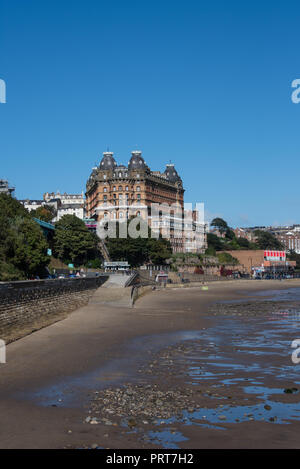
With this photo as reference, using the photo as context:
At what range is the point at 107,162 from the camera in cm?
18388

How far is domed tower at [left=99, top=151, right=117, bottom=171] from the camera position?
183 meters

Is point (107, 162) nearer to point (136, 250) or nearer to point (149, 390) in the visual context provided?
point (136, 250)

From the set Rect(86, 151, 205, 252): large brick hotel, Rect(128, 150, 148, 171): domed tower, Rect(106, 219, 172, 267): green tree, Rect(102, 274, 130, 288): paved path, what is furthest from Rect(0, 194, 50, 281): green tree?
Rect(128, 150, 148, 171): domed tower

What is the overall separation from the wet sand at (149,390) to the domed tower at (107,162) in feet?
490

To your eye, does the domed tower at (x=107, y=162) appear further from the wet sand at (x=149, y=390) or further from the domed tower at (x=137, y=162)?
the wet sand at (x=149, y=390)

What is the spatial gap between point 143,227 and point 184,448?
124281 millimetres

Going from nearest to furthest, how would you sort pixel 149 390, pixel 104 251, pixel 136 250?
1. pixel 149 390
2. pixel 136 250
3. pixel 104 251

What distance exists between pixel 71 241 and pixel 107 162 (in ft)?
240

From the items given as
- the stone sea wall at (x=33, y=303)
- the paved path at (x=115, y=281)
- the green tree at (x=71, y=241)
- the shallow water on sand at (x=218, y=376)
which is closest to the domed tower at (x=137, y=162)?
the green tree at (x=71, y=241)

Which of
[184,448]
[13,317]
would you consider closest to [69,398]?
[184,448]

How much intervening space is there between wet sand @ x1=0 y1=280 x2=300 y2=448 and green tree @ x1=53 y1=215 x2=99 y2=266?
78204 mm

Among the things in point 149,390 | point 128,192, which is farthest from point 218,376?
point 128,192

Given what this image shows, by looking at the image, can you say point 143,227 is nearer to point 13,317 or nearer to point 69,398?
point 13,317

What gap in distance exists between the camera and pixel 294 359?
25688 mm
